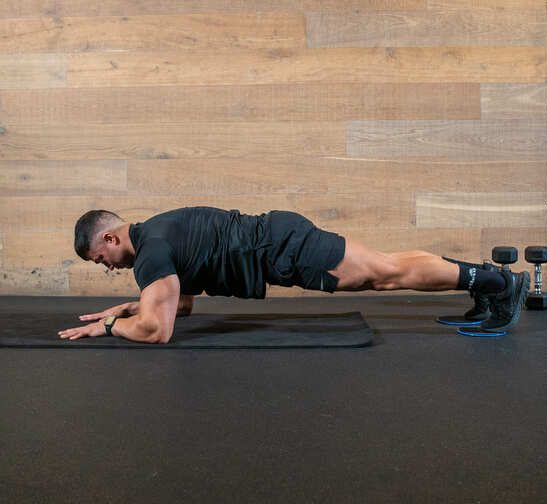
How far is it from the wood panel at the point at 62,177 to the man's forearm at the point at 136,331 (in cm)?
173

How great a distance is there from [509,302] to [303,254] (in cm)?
96

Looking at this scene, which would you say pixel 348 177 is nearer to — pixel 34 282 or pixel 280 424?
pixel 34 282

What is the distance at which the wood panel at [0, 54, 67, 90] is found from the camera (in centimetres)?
408

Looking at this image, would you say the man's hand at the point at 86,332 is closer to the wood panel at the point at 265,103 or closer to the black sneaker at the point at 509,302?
the black sneaker at the point at 509,302

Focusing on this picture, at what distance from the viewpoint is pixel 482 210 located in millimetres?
4031

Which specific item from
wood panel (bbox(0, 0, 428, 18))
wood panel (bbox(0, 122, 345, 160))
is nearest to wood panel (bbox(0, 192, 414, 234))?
wood panel (bbox(0, 122, 345, 160))

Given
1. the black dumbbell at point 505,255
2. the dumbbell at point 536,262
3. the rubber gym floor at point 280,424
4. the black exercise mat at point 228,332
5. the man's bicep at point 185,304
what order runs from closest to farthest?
1. the rubber gym floor at point 280,424
2. the black exercise mat at point 228,332
3. the black dumbbell at point 505,255
4. the man's bicep at point 185,304
5. the dumbbell at point 536,262

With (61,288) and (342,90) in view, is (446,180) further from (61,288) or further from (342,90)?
(61,288)

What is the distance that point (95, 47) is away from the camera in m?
4.07

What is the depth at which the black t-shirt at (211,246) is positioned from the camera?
2.54 metres

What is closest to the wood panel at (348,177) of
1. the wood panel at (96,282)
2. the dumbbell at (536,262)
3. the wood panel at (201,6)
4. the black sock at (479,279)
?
the wood panel at (96,282)

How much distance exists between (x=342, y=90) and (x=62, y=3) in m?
2.01

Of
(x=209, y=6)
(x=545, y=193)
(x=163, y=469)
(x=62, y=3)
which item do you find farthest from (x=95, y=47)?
(x=163, y=469)

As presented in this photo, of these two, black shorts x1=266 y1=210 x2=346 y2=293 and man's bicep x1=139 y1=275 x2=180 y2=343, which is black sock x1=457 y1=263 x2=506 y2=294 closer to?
black shorts x1=266 y1=210 x2=346 y2=293
